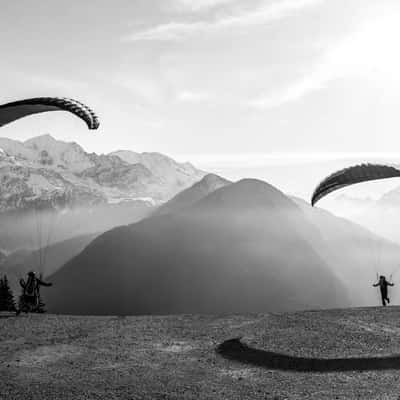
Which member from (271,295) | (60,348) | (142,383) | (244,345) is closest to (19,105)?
(60,348)

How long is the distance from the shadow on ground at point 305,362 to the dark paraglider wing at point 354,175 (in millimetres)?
7593

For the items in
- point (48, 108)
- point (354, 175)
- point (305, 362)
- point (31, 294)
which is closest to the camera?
point (305, 362)

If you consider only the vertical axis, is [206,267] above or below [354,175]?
below

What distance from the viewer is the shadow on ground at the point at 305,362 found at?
15.7 m

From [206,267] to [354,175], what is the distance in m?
135

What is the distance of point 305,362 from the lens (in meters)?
16.4

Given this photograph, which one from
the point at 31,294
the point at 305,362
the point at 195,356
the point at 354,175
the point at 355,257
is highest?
the point at 354,175

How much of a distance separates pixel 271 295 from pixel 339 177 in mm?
124258

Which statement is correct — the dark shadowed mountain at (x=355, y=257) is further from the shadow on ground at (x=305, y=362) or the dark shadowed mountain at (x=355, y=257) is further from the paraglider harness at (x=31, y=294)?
the shadow on ground at (x=305, y=362)

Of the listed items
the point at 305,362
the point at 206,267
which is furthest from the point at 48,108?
the point at 206,267

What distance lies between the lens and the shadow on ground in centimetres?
1573

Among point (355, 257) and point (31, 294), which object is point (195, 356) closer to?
point (31, 294)

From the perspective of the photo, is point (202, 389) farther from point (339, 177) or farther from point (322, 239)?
point (322, 239)

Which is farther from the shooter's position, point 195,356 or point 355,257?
point 355,257
